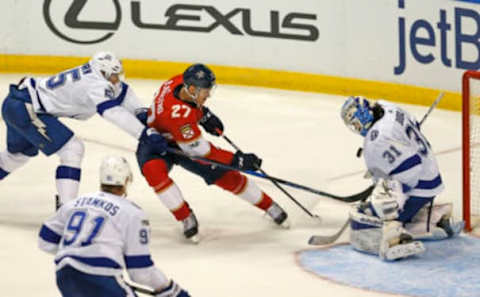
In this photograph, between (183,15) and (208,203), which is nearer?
(208,203)

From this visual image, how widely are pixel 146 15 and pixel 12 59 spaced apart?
123 cm

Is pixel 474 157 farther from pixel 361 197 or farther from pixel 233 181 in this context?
pixel 233 181

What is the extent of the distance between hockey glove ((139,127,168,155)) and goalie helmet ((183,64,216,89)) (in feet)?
1.08

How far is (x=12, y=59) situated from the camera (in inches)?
356

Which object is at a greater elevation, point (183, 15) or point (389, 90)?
point (183, 15)

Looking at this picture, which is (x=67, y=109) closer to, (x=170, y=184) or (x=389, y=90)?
(x=170, y=184)

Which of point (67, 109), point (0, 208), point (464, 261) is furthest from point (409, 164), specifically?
point (0, 208)

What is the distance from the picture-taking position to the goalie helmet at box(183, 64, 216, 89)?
219 inches

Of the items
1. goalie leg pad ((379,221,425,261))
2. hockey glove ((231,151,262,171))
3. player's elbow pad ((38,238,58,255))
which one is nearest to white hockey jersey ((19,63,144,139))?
hockey glove ((231,151,262,171))

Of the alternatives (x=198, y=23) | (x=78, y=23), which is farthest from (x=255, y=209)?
(x=78, y=23)

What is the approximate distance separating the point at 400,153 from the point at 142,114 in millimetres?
1557

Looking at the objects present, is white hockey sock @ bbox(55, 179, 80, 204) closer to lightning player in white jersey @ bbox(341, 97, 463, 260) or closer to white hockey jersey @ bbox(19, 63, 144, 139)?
white hockey jersey @ bbox(19, 63, 144, 139)

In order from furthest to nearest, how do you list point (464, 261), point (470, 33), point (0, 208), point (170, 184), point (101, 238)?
point (470, 33)
point (0, 208)
point (170, 184)
point (464, 261)
point (101, 238)

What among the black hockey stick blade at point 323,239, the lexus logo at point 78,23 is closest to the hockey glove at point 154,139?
the black hockey stick blade at point 323,239
